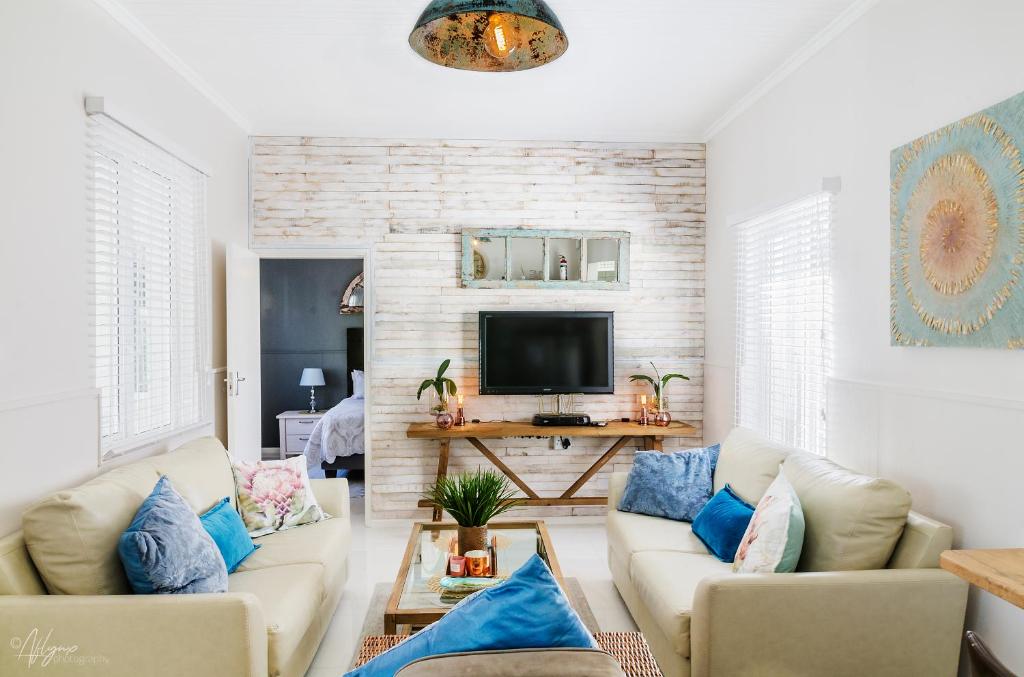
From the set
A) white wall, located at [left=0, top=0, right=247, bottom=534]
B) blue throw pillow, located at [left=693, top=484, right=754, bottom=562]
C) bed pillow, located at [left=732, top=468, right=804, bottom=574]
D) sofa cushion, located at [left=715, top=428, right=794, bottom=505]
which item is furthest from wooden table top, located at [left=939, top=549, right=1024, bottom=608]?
white wall, located at [left=0, top=0, right=247, bottom=534]

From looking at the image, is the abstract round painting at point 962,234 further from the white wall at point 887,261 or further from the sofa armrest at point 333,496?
the sofa armrest at point 333,496

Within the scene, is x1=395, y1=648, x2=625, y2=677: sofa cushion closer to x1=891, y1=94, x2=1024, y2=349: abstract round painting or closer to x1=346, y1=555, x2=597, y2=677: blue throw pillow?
x1=346, y1=555, x2=597, y2=677: blue throw pillow

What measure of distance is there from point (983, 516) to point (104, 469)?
10.9ft

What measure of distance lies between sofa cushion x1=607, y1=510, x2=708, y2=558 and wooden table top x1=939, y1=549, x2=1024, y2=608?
1.30 m

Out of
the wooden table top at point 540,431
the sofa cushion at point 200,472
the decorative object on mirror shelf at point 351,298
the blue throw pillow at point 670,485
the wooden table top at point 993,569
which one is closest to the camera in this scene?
the wooden table top at point 993,569

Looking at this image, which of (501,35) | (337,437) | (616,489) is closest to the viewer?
(501,35)

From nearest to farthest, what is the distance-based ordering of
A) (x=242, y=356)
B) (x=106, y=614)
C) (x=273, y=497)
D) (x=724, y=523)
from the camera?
(x=106, y=614), (x=724, y=523), (x=273, y=497), (x=242, y=356)

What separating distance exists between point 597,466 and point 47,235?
3.48 meters

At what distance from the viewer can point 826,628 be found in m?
2.18

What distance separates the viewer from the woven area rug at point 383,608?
3.15 m

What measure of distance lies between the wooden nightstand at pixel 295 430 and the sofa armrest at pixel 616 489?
385 cm

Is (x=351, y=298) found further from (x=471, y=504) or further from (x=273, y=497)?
(x=471, y=504)

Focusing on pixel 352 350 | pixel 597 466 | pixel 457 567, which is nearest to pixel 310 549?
pixel 457 567

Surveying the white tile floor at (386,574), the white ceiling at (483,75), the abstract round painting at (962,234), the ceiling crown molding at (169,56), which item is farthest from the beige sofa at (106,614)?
the abstract round painting at (962,234)
